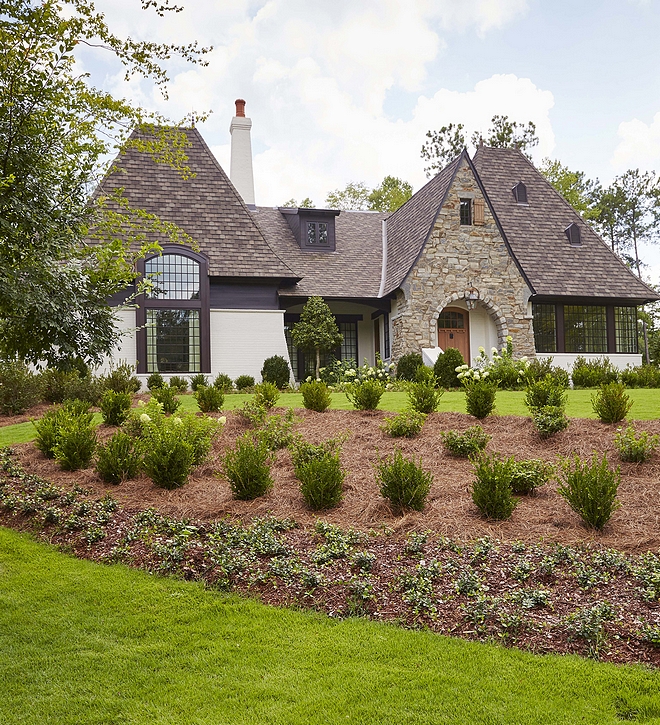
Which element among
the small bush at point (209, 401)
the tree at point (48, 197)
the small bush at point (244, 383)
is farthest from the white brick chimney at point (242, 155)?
the tree at point (48, 197)

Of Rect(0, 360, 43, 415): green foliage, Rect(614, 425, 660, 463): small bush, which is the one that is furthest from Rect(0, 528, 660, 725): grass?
Rect(0, 360, 43, 415): green foliage

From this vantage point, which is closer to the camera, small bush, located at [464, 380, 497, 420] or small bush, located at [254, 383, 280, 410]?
small bush, located at [464, 380, 497, 420]

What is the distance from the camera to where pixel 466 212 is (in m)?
20.5

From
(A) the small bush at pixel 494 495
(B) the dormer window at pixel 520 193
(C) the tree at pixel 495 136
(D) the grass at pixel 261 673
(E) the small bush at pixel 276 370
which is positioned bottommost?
(D) the grass at pixel 261 673

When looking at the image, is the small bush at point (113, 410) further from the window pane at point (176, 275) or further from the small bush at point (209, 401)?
the window pane at point (176, 275)

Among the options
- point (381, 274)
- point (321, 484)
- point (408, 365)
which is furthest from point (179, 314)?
point (321, 484)

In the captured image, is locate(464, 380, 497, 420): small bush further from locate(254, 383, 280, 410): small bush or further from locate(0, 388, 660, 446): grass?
locate(254, 383, 280, 410): small bush

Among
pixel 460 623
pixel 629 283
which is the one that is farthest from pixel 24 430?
pixel 629 283

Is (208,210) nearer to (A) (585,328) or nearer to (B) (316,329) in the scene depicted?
(B) (316,329)

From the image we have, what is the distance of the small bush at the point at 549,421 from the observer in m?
7.98

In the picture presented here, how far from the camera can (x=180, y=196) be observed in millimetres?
19266

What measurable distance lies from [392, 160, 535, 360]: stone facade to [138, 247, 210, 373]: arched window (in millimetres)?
5900

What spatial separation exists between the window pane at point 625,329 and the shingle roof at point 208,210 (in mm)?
11665

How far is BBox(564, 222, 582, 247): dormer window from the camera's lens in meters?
23.3
